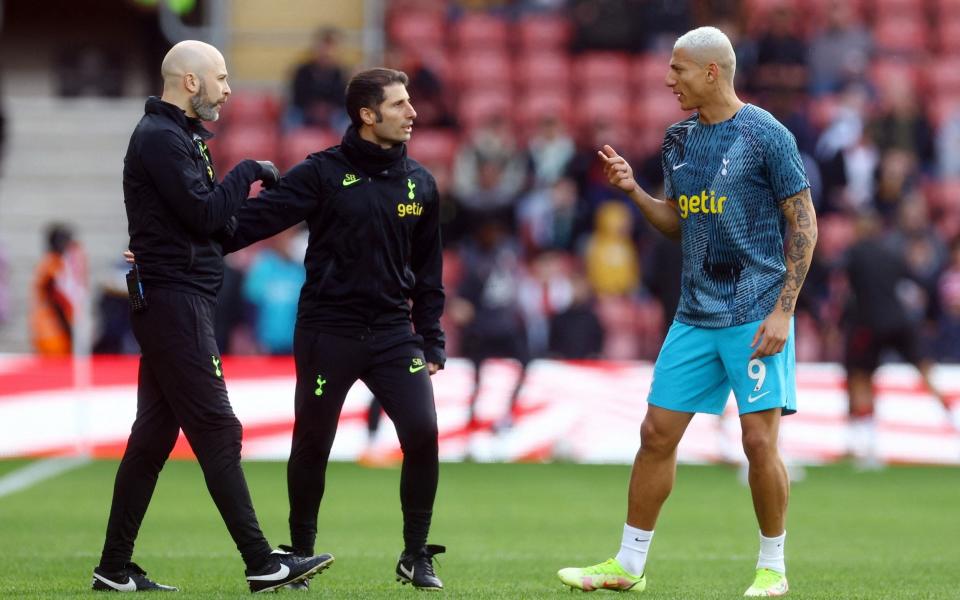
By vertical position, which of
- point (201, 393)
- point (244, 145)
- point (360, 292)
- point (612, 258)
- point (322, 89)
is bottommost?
point (612, 258)

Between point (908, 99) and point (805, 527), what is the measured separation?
9.84 m

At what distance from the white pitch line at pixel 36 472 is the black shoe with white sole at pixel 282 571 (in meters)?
6.17

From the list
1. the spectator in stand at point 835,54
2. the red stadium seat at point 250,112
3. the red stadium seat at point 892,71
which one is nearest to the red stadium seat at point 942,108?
the red stadium seat at point 892,71

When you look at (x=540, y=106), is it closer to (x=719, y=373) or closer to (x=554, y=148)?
(x=554, y=148)

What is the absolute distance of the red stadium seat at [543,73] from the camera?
2088cm

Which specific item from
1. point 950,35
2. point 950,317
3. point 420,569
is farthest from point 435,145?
point 420,569

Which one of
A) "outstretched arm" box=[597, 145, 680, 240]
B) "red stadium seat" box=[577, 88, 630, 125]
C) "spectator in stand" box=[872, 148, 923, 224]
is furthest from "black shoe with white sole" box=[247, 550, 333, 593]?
"red stadium seat" box=[577, 88, 630, 125]

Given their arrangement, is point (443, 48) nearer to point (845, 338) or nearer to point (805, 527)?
point (845, 338)

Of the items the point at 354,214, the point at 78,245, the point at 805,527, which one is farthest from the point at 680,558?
the point at 78,245

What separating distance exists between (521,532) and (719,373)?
3479mm

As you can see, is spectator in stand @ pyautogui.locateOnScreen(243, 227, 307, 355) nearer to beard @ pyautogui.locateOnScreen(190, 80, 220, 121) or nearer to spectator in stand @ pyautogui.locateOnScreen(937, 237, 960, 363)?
spectator in stand @ pyautogui.locateOnScreen(937, 237, 960, 363)

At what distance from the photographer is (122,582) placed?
6.97 meters

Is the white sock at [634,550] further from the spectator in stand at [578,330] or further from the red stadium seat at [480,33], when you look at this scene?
the red stadium seat at [480,33]

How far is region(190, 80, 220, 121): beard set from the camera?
22.1 feet
